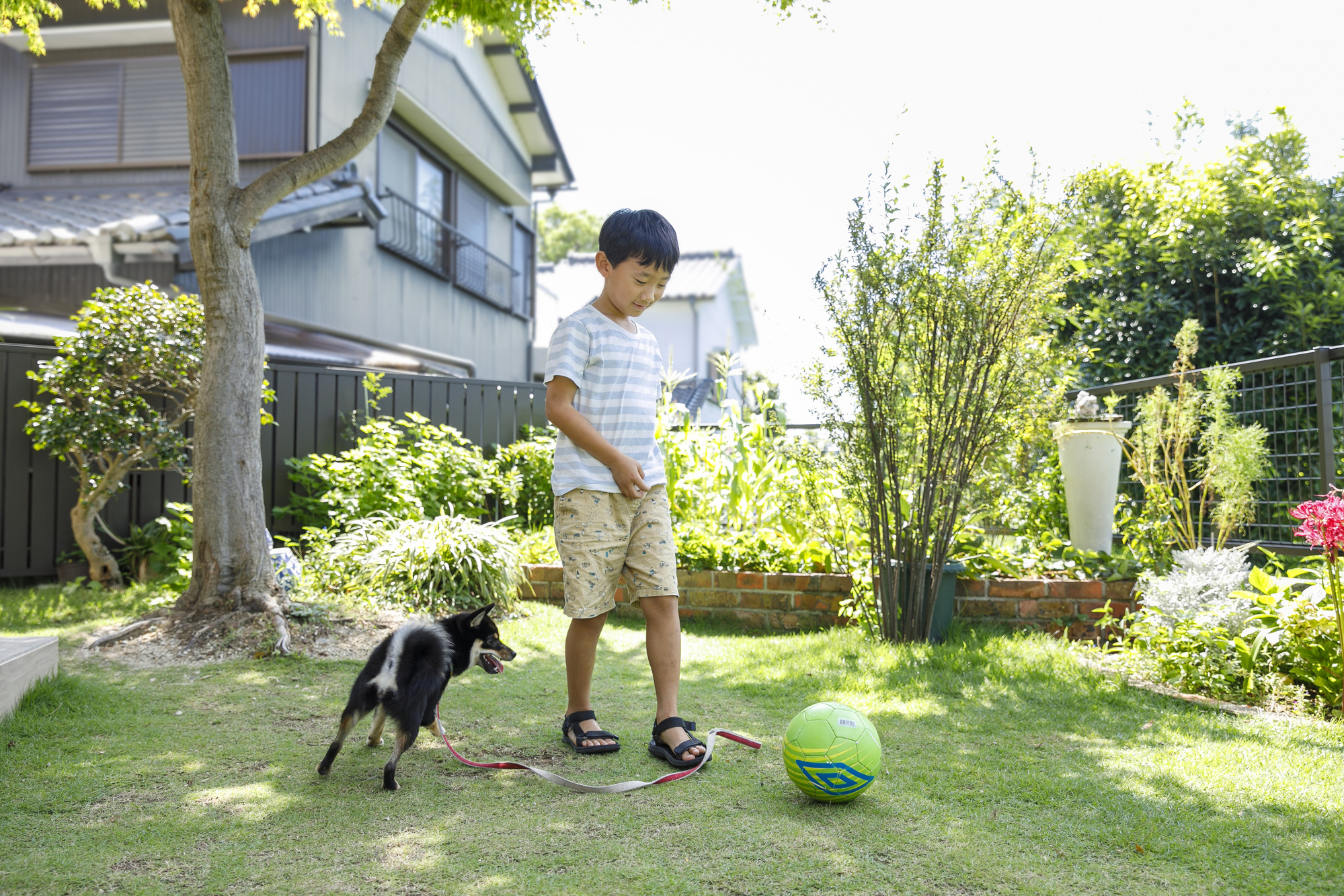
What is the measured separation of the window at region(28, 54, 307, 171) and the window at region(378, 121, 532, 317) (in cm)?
139

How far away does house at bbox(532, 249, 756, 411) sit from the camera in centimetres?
2434

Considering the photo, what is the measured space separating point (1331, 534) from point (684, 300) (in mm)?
21755

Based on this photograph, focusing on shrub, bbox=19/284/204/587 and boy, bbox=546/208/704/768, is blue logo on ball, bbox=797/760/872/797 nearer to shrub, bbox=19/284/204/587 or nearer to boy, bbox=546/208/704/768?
boy, bbox=546/208/704/768

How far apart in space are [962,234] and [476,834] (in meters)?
3.59

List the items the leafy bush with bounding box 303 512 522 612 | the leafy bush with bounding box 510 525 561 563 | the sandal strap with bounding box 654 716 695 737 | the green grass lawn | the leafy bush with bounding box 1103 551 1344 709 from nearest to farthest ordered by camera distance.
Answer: the green grass lawn → the sandal strap with bounding box 654 716 695 737 → the leafy bush with bounding box 1103 551 1344 709 → the leafy bush with bounding box 303 512 522 612 → the leafy bush with bounding box 510 525 561 563

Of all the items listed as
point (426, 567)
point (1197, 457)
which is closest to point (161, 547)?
point (426, 567)

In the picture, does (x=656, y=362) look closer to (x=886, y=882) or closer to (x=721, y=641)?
(x=886, y=882)

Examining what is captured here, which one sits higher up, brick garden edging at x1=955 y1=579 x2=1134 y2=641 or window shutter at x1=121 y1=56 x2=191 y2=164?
window shutter at x1=121 y1=56 x2=191 y2=164

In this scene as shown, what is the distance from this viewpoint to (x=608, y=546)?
9.43 feet

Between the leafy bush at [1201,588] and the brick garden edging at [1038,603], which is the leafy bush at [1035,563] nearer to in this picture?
the brick garden edging at [1038,603]

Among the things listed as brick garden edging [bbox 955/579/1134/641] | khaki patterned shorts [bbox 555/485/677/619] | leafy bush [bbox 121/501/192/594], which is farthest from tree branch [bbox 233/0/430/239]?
brick garden edging [bbox 955/579/1134/641]

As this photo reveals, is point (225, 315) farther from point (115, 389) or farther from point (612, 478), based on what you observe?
point (612, 478)

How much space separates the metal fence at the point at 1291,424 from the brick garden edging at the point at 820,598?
1.20 meters

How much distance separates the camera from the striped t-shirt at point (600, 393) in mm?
2869
